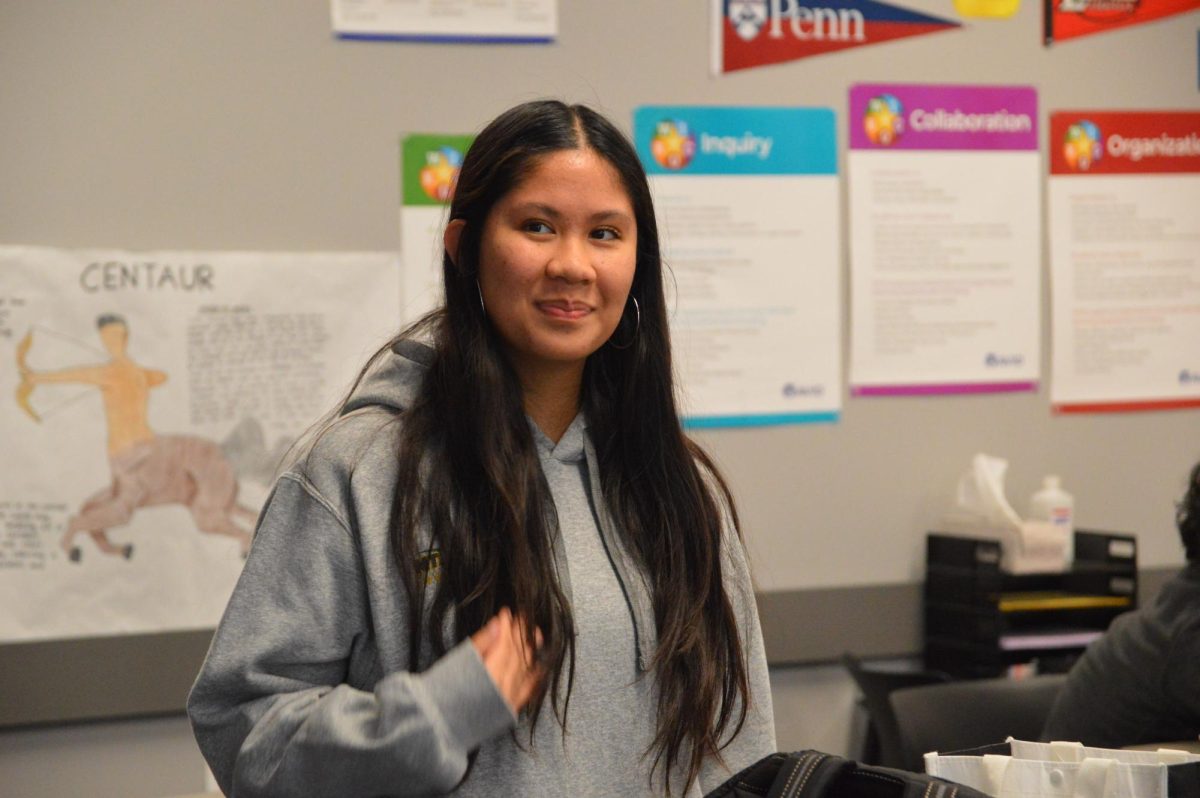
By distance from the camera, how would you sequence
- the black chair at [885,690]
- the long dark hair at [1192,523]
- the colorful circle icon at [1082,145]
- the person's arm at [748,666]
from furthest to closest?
the colorful circle icon at [1082,145]
the black chair at [885,690]
the long dark hair at [1192,523]
the person's arm at [748,666]

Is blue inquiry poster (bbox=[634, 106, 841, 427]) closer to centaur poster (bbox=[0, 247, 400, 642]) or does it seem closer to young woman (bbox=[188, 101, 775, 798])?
centaur poster (bbox=[0, 247, 400, 642])

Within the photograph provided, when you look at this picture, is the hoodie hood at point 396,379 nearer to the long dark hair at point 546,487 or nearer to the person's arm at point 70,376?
the long dark hair at point 546,487

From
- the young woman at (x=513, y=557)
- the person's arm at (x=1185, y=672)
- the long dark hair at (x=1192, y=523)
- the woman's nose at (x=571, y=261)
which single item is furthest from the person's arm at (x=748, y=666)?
the long dark hair at (x=1192, y=523)

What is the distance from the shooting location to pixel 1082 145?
3299 mm

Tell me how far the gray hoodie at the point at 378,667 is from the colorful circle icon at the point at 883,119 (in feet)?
6.17

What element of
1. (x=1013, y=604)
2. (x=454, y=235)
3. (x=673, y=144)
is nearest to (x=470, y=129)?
(x=673, y=144)

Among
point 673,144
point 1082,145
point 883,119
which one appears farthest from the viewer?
point 1082,145

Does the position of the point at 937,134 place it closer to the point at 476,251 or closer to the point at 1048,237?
the point at 1048,237

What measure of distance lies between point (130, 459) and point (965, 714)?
179cm

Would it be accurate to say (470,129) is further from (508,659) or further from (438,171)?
(508,659)

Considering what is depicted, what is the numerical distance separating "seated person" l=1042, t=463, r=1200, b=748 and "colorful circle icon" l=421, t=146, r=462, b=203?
1.67 meters

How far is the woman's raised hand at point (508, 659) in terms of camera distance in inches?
47.8

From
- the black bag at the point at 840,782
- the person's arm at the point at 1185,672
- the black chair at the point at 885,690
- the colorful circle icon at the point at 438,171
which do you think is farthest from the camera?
the colorful circle icon at the point at 438,171

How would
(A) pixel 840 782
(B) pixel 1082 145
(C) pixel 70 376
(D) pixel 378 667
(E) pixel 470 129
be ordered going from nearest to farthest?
1. (A) pixel 840 782
2. (D) pixel 378 667
3. (C) pixel 70 376
4. (E) pixel 470 129
5. (B) pixel 1082 145
